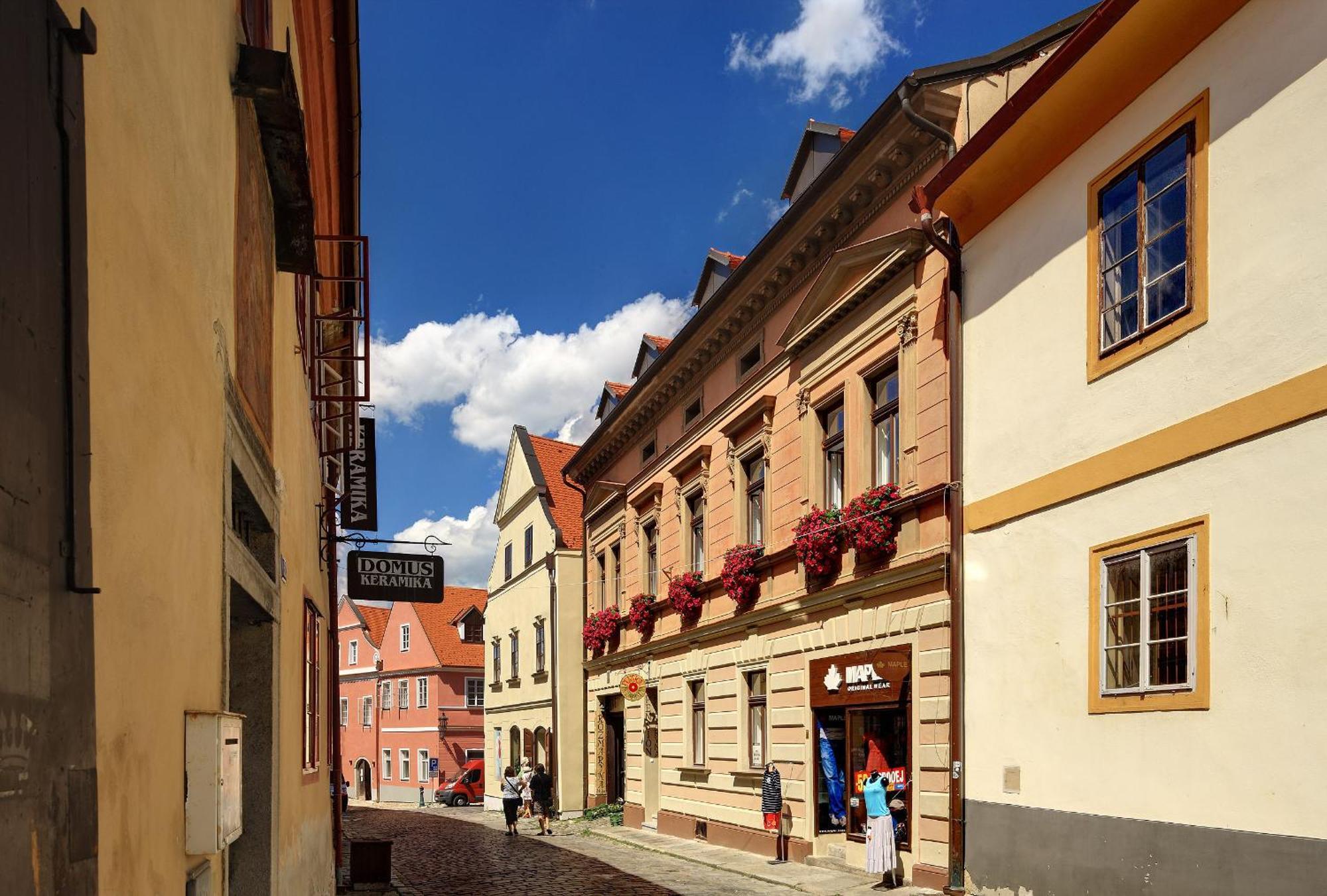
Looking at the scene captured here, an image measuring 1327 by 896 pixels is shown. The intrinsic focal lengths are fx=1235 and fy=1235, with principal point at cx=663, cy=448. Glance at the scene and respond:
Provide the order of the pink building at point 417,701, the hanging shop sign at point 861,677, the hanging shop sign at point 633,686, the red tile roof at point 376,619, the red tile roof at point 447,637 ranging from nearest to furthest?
the hanging shop sign at point 861,677 < the hanging shop sign at point 633,686 < the pink building at point 417,701 < the red tile roof at point 447,637 < the red tile roof at point 376,619

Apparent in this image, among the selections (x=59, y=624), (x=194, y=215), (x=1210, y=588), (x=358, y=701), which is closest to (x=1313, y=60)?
(x=1210, y=588)

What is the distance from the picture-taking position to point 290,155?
276 inches

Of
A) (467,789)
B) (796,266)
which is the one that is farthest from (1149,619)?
(467,789)

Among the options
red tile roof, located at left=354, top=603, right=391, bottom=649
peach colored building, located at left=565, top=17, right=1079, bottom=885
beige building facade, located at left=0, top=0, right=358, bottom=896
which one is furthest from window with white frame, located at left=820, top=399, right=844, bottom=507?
red tile roof, located at left=354, top=603, right=391, bottom=649

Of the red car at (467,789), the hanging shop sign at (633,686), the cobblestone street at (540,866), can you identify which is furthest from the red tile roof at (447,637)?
the hanging shop sign at (633,686)

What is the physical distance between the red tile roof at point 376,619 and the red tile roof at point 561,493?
2592cm

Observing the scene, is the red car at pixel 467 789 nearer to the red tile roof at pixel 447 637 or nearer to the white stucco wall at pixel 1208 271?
the red tile roof at pixel 447 637

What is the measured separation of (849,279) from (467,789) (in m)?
35.7

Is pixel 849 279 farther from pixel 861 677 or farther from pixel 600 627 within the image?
pixel 600 627

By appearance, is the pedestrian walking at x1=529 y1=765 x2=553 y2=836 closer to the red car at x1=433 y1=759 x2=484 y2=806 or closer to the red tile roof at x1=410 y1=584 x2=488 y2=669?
the red car at x1=433 y1=759 x2=484 y2=806

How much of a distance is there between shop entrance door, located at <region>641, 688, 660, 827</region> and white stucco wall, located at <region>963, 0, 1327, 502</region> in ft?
48.0

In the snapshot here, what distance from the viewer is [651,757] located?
26.5 meters

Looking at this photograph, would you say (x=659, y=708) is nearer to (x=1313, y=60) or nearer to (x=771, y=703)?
(x=771, y=703)

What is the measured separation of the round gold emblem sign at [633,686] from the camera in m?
26.6
